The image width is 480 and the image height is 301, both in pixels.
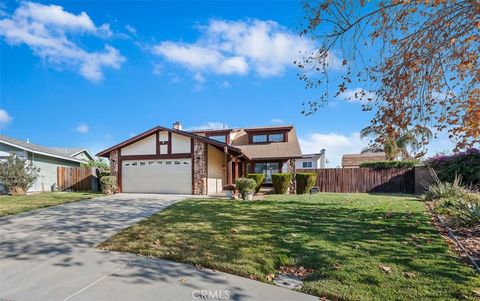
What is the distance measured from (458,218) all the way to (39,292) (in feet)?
28.9

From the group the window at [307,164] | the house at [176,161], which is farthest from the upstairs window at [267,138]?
the window at [307,164]

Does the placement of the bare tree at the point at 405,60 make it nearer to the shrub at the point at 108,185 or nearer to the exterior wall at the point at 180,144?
the exterior wall at the point at 180,144

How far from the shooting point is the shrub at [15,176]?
55.9 feet

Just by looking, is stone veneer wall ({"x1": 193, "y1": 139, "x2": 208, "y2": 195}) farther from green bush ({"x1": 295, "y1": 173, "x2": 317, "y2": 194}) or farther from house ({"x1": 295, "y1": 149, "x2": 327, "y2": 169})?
house ({"x1": 295, "y1": 149, "x2": 327, "y2": 169})

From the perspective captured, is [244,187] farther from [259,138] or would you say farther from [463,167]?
[463,167]

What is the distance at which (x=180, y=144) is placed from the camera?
60.7 ft

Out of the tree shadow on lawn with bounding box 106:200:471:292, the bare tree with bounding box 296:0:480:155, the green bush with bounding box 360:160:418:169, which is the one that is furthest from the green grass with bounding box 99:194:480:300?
the green bush with bounding box 360:160:418:169

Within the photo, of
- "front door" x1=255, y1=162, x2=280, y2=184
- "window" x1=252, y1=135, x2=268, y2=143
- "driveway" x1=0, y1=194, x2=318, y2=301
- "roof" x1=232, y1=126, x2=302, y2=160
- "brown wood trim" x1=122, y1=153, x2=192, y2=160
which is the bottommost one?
"driveway" x1=0, y1=194, x2=318, y2=301

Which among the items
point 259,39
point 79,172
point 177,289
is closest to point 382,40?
point 259,39

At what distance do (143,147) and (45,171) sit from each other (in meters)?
8.41

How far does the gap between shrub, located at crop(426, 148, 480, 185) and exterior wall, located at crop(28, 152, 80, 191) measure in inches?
1020

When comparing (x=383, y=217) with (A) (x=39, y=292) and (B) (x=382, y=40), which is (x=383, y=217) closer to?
(B) (x=382, y=40)

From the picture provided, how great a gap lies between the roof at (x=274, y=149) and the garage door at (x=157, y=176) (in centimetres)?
616

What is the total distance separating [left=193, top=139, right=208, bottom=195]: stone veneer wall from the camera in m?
17.8
